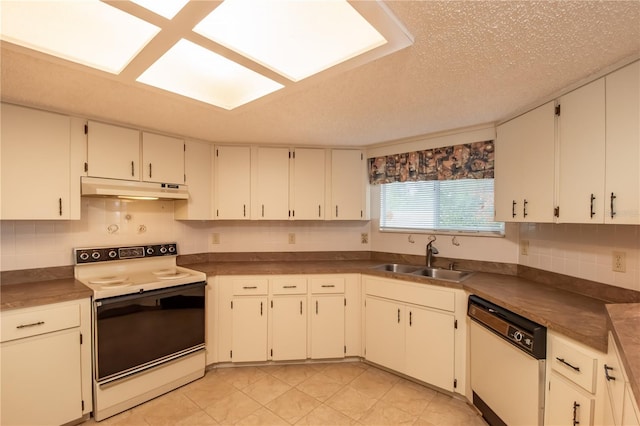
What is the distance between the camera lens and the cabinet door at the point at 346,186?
3027 millimetres

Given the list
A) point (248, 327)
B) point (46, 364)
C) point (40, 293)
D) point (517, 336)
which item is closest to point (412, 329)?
point (517, 336)

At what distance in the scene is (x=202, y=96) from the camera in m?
1.87

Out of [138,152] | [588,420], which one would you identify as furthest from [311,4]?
[588,420]

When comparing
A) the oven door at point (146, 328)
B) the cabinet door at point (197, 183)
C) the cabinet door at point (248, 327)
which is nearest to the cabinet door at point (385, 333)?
the cabinet door at point (248, 327)

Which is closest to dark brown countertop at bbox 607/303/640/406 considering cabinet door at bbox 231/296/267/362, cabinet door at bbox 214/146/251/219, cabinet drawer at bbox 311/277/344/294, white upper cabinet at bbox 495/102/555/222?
white upper cabinet at bbox 495/102/555/222

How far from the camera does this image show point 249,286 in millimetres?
2605

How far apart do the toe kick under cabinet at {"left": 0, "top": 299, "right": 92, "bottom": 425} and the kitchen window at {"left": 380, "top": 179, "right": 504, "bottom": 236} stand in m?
2.74

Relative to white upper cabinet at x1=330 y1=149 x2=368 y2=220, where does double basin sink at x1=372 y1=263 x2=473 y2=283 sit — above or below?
below

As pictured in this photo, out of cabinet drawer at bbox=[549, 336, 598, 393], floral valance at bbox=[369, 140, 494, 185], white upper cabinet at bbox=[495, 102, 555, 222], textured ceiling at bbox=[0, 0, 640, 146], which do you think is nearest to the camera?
textured ceiling at bbox=[0, 0, 640, 146]

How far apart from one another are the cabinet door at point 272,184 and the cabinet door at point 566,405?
2309mm

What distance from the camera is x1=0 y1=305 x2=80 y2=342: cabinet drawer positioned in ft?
5.46

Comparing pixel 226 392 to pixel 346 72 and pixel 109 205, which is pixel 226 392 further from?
pixel 346 72

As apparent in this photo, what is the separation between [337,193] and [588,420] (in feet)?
7.63

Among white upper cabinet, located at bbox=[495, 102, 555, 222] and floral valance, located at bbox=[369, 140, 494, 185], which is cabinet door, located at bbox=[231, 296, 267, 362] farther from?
white upper cabinet, located at bbox=[495, 102, 555, 222]
